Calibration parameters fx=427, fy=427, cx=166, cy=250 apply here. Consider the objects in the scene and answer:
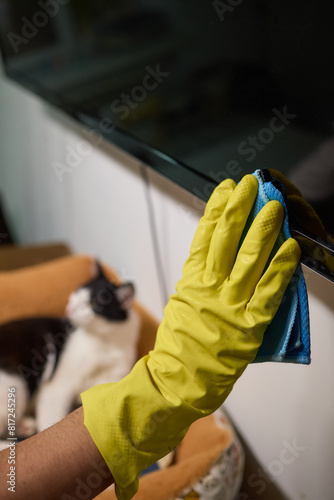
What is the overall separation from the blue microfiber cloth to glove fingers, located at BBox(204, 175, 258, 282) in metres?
0.01

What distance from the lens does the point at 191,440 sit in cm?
91

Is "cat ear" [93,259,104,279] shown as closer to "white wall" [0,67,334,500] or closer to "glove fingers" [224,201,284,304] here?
"white wall" [0,67,334,500]

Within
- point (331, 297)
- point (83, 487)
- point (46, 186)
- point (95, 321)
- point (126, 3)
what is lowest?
point (46, 186)

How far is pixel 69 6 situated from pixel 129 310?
2.39ft

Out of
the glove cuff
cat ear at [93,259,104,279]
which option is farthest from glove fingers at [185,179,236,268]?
cat ear at [93,259,104,279]

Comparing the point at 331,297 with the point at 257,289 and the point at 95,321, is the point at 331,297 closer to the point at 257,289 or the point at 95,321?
the point at 257,289

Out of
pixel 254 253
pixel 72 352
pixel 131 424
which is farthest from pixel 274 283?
pixel 72 352

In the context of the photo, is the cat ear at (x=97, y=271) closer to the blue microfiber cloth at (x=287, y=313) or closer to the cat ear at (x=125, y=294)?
the cat ear at (x=125, y=294)

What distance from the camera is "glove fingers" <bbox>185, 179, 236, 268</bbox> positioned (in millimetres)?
553

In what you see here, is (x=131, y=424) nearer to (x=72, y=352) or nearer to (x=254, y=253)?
(x=254, y=253)

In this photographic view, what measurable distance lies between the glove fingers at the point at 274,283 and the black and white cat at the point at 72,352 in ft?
1.81

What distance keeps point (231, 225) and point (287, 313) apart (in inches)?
5.1

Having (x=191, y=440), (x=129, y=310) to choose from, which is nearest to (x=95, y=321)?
(x=129, y=310)

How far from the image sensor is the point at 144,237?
114cm
